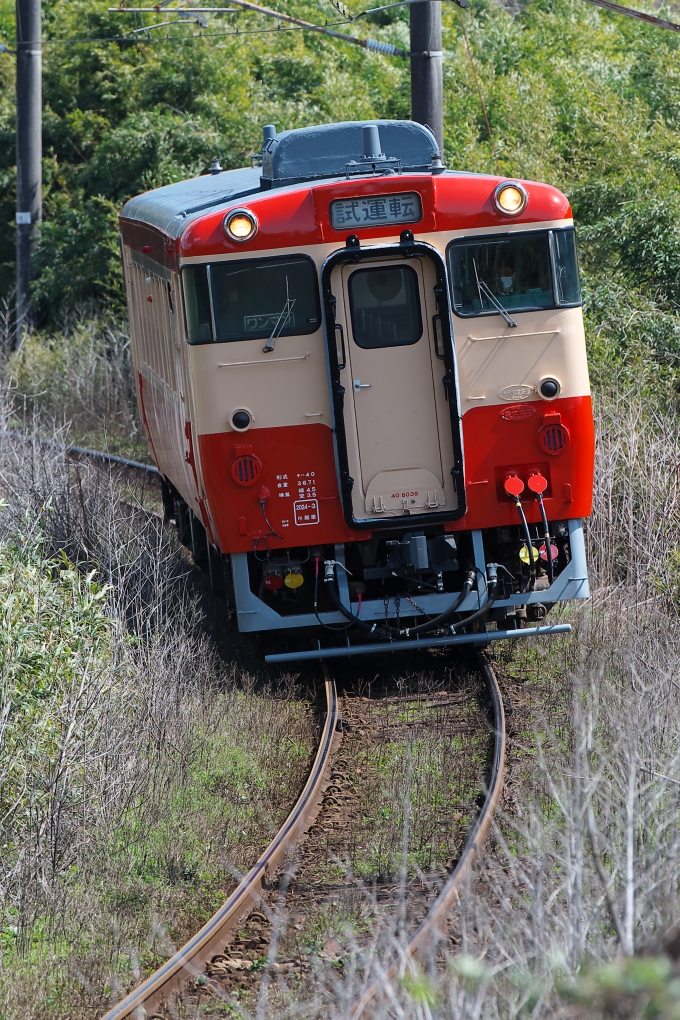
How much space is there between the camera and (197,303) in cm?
862

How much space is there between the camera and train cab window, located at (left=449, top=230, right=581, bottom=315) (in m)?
8.55

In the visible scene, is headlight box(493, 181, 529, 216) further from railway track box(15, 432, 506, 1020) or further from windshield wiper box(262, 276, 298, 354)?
railway track box(15, 432, 506, 1020)

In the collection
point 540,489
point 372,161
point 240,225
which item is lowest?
point 540,489

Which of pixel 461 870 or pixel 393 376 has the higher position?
pixel 393 376

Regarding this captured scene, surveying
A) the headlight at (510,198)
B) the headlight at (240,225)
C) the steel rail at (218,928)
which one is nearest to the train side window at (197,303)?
the headlight at (240,225)

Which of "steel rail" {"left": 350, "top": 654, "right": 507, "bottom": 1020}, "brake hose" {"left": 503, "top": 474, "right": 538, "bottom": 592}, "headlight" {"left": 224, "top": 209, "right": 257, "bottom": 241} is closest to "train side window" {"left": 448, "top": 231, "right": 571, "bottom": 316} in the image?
"brake hose" {"left": 503, "top": 474, "right": 538, "bottom": 592}

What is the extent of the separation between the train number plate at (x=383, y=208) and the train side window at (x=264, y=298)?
43cm

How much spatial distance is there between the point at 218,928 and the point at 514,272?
484cm

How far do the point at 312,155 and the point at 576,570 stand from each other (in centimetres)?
359

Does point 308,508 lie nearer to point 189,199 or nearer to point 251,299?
point 251,299

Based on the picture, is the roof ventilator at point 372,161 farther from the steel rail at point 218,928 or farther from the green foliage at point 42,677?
the steel rail at point 218,928

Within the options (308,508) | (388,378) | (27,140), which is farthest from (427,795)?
(27,140)

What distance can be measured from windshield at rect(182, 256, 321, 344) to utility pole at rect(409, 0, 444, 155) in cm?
416

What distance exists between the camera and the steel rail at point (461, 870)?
163 inches
